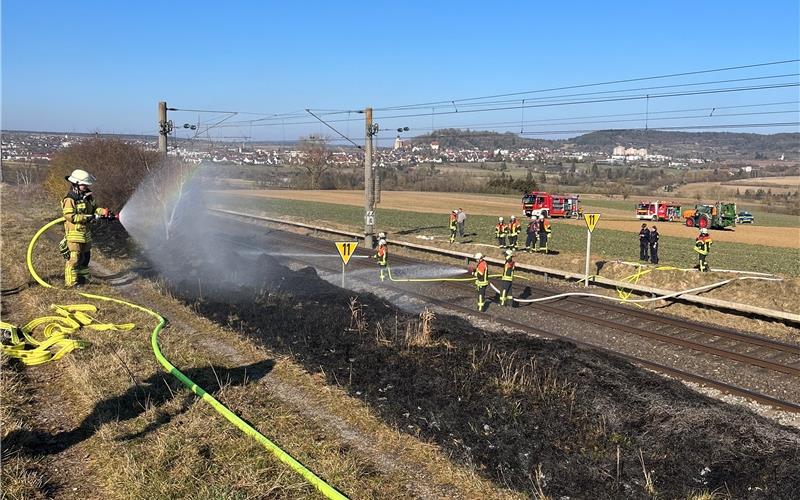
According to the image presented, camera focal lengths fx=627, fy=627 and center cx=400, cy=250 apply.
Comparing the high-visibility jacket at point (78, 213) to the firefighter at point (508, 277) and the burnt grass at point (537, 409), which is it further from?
the firefighter at point (508, 277)

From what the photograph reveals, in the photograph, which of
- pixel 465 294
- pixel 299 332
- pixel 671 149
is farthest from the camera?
pixel 671 149

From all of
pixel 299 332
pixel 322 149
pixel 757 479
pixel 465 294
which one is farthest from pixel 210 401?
pixel 322 149

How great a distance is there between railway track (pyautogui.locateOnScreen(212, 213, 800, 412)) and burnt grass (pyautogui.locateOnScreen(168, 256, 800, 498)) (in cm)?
117

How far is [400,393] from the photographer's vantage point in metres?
8.51

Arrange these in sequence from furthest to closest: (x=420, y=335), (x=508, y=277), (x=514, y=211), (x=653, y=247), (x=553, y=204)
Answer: (x=514, y=211) < (x=553, y=204) < (x=653, y=247) < (x=508, y=277) < (x=420, y=335)

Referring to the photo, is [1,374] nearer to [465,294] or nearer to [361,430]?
[361,430]

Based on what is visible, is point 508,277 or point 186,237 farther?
point 186,237

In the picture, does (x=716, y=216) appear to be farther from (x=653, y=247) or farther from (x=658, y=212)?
(x=653, y=247)

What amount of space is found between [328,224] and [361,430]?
3089 cm

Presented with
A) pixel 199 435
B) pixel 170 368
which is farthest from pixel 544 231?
pixel 199 435

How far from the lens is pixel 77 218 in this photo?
12.7 meters

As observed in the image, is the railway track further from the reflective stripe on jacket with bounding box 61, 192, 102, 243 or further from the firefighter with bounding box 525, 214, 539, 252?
the reflective stripe on jacket with bounding box 61, 192, 102, 243

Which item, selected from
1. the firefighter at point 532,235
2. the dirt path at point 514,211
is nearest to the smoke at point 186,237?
the firefighter at point 532,235

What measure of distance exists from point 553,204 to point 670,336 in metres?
42.8
